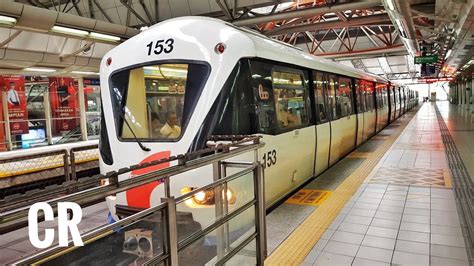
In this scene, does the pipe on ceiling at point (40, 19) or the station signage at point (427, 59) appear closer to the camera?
the pipe on ceiling at point (40, 19)

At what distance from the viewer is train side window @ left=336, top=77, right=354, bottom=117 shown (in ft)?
23.8

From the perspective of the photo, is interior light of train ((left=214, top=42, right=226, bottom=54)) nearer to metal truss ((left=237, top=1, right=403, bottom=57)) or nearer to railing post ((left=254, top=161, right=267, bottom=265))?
railing post ((left=254, top=161, right=267, bottom=265))

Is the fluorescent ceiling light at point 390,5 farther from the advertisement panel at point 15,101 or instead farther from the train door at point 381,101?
the advertisement panel at point 15,101

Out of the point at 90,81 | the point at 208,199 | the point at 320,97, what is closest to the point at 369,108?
the point at 320,97

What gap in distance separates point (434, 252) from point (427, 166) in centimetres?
430

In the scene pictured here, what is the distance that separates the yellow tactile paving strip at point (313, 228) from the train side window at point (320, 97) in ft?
3.63

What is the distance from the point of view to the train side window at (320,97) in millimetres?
5898

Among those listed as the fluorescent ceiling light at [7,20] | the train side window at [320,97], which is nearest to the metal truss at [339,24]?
the train side window at [320,97]

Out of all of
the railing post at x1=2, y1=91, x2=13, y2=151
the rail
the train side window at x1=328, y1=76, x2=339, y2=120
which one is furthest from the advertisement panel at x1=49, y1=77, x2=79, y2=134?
the train side window at x1=328, y1=76, x2=339, y2=120

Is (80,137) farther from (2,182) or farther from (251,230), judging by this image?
(251,230)

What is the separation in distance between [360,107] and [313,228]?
19.5 feet

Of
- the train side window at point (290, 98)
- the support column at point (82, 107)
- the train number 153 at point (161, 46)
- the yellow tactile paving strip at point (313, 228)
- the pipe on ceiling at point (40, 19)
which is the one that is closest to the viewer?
the yellow tactile paving strip at point (313, 228)

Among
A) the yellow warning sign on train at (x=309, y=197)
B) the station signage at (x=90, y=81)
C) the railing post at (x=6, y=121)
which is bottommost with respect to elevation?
the yellow warning sign on train at (x=309, y=197)

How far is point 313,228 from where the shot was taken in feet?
13.1
